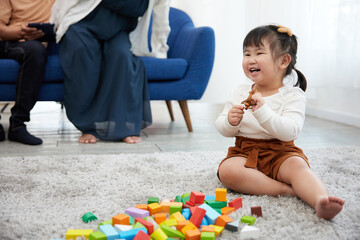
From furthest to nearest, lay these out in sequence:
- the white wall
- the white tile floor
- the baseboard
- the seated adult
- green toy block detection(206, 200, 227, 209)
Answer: the baseboard < the white wall < the seated adult < the white tile floor < green toy block detection(206, 200, 227, 209)

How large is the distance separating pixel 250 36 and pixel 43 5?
1.56 metres

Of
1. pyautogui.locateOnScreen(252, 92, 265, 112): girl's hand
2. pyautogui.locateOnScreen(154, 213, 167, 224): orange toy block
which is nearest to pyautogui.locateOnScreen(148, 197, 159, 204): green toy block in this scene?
pyautogui.locateOnScreen(154, 213, 167, 224): orange toy block

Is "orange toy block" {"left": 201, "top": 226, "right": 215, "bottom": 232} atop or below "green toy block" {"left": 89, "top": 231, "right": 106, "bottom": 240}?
below

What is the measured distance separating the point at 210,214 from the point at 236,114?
0.31 meters

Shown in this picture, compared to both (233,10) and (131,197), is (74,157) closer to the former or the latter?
(131,197)

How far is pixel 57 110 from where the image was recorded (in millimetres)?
3279

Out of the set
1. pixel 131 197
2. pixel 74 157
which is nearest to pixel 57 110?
pixel 74 157

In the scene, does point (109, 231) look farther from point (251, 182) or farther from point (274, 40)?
point (274, 40)

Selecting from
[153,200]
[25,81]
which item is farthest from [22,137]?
[153,200]

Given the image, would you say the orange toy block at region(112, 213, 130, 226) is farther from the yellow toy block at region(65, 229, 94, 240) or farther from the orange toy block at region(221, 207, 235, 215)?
the orange toy block at region(221, 207, 235, 215)

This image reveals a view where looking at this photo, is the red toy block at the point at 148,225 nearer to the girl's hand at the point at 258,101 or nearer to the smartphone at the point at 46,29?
the girl's hand at the point at 258,101

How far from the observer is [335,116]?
259cm

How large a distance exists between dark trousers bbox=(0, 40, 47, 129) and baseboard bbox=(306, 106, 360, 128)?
181 centimetres

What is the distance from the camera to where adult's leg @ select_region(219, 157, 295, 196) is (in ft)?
3.52
